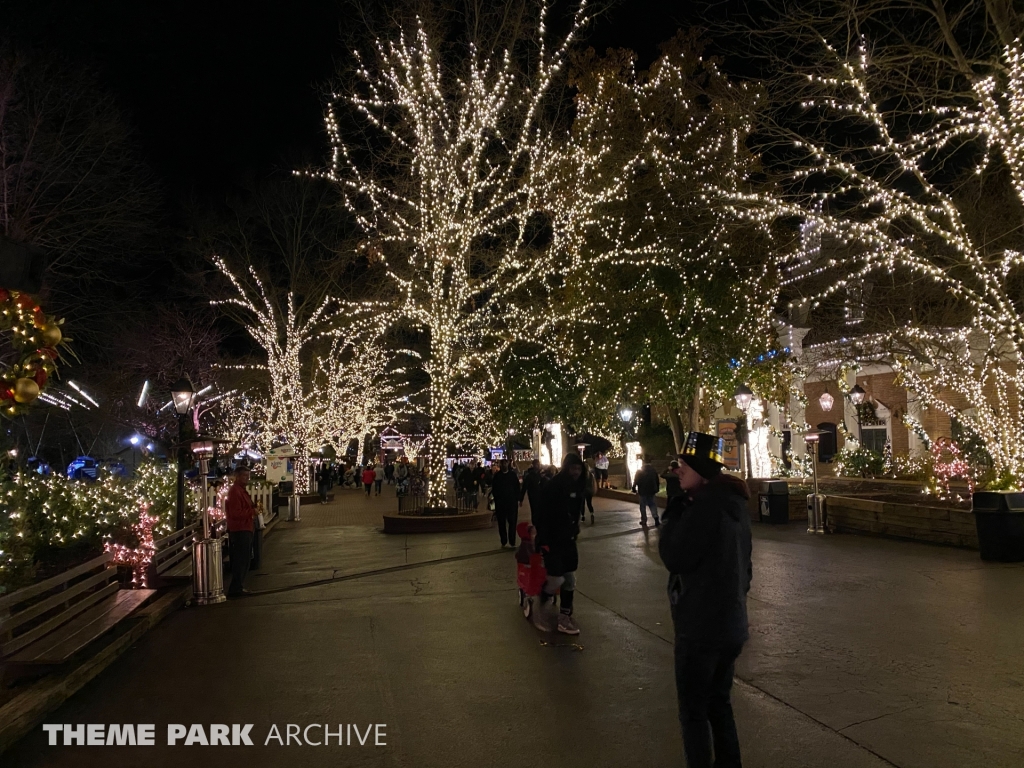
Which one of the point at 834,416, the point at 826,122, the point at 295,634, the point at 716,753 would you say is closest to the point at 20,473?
the point at 295,634

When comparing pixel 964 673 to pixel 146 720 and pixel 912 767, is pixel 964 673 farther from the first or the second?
pixel 146 720

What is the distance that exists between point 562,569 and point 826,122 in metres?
9.90

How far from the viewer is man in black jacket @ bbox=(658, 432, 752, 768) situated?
4.18m

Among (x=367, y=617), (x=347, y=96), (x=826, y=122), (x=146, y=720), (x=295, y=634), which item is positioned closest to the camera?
(x=146, y=720)

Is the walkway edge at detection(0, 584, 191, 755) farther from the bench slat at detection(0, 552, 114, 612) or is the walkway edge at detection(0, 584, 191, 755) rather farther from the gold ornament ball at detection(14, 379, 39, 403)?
the gold ornament ball at detection(14, 379, 39, 403)

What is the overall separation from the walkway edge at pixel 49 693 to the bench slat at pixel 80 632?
7.1 inches

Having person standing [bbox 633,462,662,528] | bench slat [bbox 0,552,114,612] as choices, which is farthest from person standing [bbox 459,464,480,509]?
bench slat [bbox 0,552,114,612]

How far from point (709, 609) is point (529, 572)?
4.75 meters

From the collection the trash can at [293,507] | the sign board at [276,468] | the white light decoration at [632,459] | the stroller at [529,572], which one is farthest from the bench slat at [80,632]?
the white light decoration at [632,459]

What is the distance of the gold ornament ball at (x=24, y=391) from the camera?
605 centimetres

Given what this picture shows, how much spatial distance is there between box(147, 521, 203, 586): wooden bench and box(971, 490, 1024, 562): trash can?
36.6ft

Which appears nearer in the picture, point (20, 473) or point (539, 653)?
point (539, 653)

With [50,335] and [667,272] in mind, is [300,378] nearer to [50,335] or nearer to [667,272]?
[667,272]

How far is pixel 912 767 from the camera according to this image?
15.6 feet
